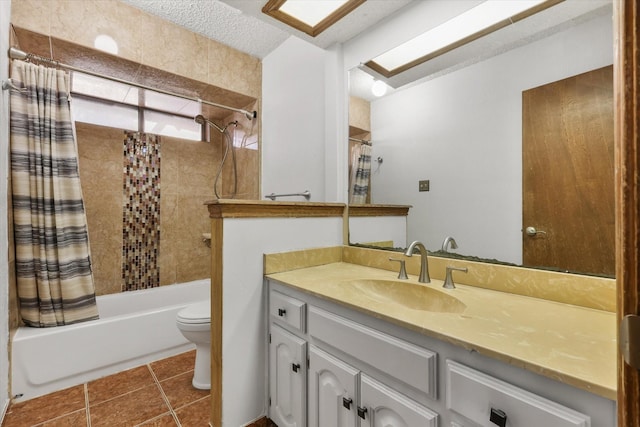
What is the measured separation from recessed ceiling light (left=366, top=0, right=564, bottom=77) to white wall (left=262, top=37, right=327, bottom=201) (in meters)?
0.53

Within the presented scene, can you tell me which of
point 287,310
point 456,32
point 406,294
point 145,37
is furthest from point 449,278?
point 145,37

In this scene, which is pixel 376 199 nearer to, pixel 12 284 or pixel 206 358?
pixel 206 358

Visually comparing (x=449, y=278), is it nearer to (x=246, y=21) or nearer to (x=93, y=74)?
(x=246, y=21)

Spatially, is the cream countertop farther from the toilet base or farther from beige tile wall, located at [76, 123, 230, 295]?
beige tile wall, located at [76, 123, 230, 295]

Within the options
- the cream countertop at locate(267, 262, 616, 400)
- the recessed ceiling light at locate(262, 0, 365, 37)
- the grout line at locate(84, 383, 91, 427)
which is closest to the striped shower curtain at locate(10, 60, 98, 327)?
the grout line at locate(84, 383, 91, 427)

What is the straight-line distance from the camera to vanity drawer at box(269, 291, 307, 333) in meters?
1.19

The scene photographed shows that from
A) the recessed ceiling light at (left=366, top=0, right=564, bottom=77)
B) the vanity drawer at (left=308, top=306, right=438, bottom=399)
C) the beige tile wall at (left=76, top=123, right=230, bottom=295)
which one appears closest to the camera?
the vanity drawer at (left=308, top=306, right=438, bottom=399)

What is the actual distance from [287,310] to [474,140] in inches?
44.2

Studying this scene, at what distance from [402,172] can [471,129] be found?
0.39 metres

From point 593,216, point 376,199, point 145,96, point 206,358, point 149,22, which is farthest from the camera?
point 145,96

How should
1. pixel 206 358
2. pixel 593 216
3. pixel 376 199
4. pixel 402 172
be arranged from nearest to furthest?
pixel 593 216, pixel 402 172, pixel 376 199, pixel 206 358

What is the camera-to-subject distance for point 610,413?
1.71 feet

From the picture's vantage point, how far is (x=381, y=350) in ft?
2.87

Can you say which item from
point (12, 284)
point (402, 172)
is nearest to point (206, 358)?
point (12, 284)
